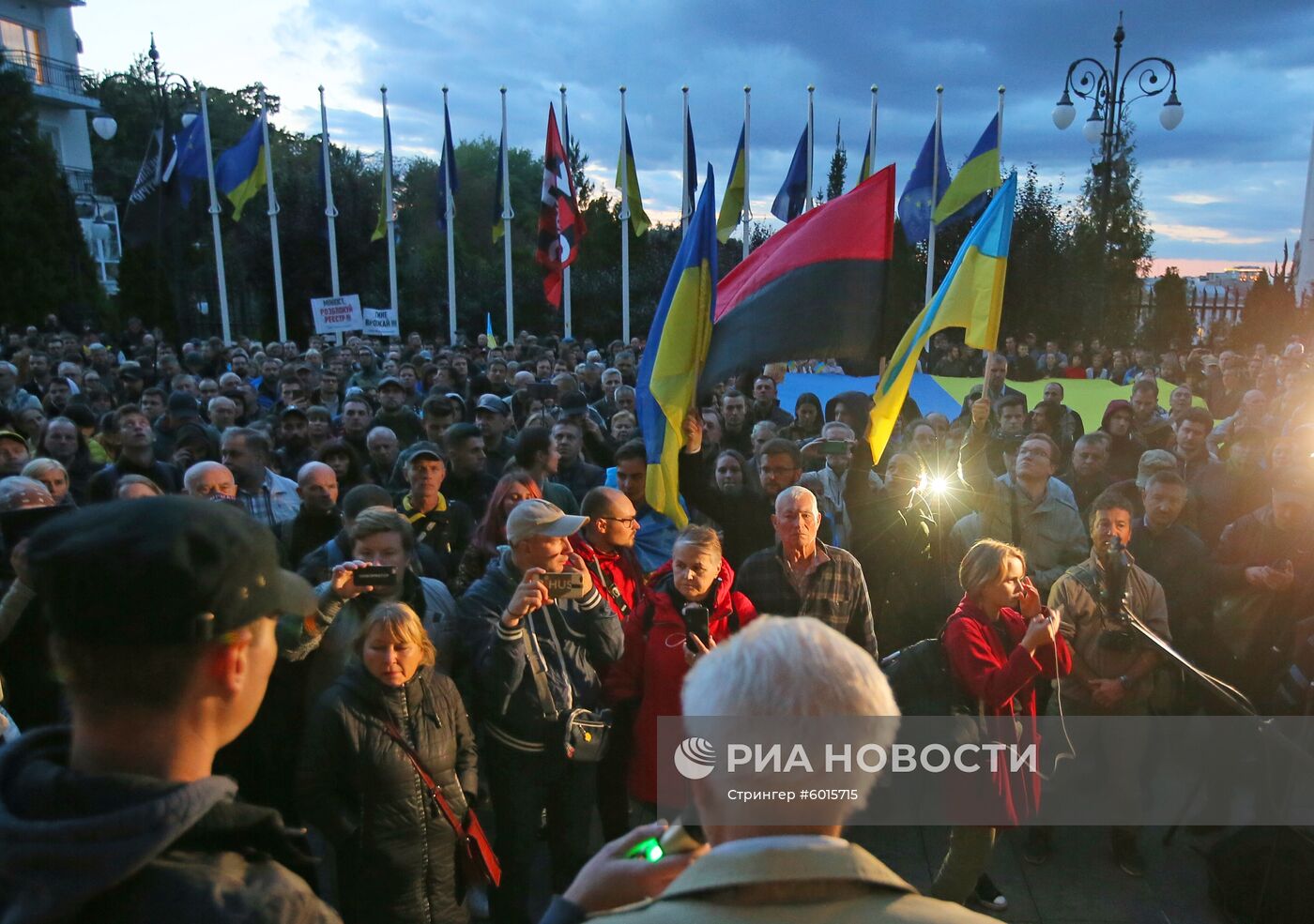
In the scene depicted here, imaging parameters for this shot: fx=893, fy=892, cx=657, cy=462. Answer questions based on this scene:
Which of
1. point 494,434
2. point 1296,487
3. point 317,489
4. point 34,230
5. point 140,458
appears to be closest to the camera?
point 1296,487

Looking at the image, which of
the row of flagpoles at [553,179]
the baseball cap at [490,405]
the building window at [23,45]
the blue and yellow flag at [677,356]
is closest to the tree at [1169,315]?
Answer: the row of flagpoles at [553,179]

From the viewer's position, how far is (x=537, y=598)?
3.28 meters

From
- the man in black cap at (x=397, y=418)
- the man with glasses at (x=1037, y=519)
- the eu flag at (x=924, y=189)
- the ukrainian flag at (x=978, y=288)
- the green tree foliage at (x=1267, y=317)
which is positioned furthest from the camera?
the green tree foliage at (x=1267, y=317)

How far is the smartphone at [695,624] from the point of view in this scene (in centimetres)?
339

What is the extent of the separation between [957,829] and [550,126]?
1638cm

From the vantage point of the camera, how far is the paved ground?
382 centimetres

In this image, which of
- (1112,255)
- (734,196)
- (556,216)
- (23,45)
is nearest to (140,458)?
(556,216)

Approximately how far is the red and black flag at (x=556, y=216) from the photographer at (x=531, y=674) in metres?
14.0

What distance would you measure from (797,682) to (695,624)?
2044 millimetres

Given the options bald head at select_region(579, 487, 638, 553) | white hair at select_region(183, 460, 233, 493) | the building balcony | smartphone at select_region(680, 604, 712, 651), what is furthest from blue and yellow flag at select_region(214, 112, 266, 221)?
the building balcony

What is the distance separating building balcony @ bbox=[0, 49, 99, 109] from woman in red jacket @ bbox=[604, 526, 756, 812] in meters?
39.4

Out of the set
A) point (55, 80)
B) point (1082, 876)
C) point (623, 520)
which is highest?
point (55, 80)

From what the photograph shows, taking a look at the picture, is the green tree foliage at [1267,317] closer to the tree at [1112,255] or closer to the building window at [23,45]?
the tree at [1112,255]

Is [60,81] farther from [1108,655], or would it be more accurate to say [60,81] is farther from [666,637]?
[1108,655]
